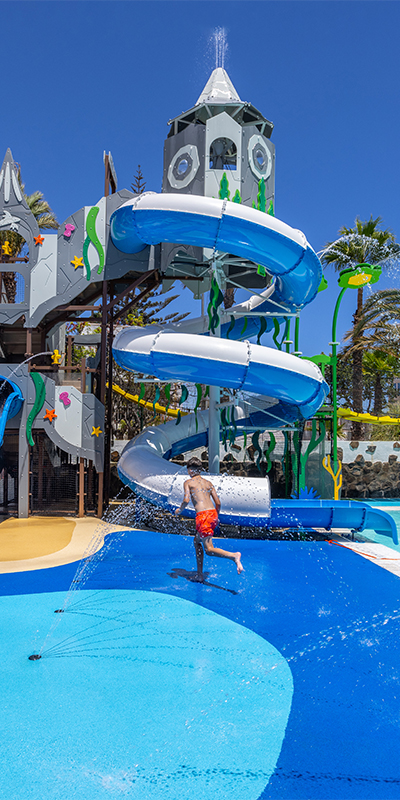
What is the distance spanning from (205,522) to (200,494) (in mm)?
311

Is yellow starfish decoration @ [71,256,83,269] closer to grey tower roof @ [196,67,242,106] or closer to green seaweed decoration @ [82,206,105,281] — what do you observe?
green seaweed decoration @ [82,206,105,281]

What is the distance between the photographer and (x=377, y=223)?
61.1 ft

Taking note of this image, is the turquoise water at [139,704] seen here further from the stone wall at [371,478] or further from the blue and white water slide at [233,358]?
the stone wall at [371,478]

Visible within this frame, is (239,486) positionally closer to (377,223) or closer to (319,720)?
(319,720)

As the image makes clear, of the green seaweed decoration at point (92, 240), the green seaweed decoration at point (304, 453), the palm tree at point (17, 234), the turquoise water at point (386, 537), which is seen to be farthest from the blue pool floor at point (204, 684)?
the palm tree at point (17, 234)

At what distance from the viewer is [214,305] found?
9531mm

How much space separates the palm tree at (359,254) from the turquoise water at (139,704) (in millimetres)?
13541

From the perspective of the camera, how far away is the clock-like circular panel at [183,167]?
32.9ft

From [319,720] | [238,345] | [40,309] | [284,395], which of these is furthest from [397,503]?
[319,720]

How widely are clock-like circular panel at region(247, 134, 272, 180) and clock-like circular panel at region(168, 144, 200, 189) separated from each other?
1038 millimetres

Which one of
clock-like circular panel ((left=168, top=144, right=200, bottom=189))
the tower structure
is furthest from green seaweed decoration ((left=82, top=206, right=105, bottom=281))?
clock-like circular panel ((left=168, top=144, right=200, bottom=189))

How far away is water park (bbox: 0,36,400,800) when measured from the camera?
9.79 ft

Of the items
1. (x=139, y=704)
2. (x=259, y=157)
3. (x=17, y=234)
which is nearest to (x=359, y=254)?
(x=259, y=157)

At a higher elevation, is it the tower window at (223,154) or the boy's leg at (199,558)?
the tower window at (223,154)
